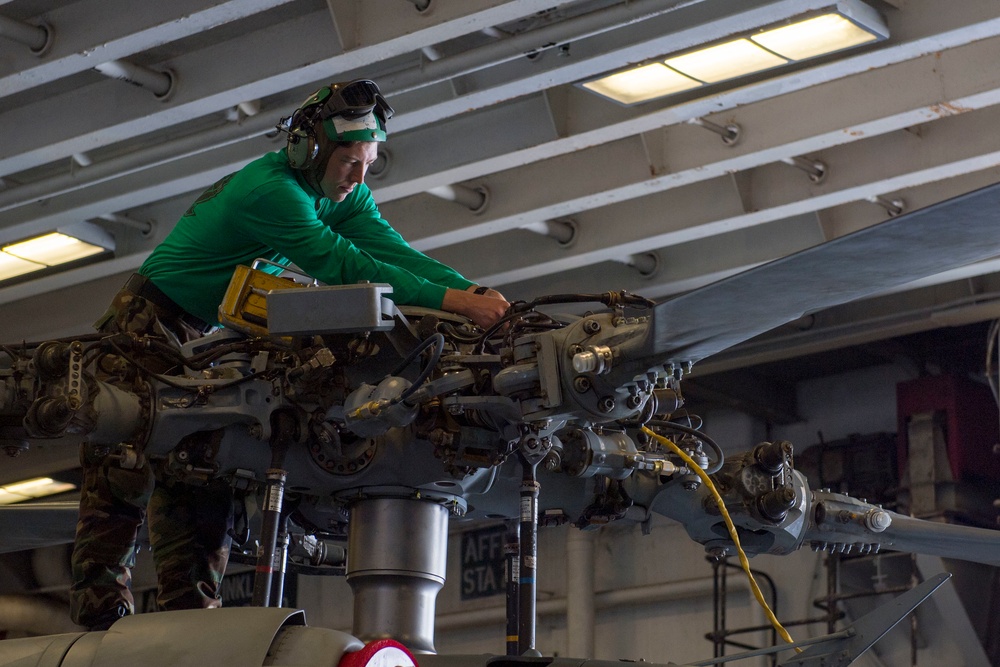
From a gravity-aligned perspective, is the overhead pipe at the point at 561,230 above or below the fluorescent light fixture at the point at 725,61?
below

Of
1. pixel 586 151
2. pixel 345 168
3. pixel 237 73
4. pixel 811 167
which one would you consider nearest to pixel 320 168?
pixel 345 168

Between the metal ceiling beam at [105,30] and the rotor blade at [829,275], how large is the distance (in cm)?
363

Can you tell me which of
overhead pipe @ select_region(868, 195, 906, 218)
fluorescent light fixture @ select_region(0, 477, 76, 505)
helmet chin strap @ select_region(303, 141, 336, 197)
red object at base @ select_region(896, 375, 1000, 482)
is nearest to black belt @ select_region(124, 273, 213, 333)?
helmet chin strap @ select_region(303, 141, 336, 197)

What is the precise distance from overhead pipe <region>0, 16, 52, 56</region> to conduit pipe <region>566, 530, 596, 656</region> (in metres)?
6.92

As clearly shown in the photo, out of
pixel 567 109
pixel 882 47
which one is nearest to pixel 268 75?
pixel 567 109

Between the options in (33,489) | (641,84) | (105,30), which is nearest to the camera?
(105,30)

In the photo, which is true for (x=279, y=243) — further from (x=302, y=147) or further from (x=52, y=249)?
(x=52, y=249)

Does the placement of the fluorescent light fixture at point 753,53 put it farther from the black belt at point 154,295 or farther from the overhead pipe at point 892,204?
the black belt at point 154,295

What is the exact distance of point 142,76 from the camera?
7.65m

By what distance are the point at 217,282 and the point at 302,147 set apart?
68 cm

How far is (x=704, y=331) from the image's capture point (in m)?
3.85

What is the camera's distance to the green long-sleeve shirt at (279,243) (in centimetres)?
493

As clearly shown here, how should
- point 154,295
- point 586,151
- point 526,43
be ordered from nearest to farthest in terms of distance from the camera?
point 154,295 → point 526,43 → point 586,151

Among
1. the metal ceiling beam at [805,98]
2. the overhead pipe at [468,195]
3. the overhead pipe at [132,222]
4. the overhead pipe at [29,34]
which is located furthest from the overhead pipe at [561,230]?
the overhead pipe at [29,34]
